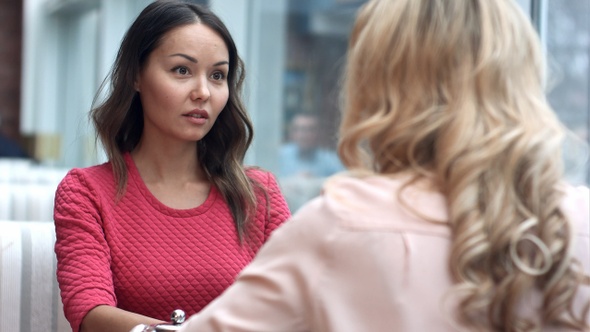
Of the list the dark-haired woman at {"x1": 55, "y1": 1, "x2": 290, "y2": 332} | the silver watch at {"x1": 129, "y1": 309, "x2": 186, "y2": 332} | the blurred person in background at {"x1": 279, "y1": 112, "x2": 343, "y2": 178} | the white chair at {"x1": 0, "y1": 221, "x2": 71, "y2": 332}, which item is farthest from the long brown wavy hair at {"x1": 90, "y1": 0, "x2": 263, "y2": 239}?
the blurred person in background at {"x1": 279, "y1": 112, "x2": 343, "y2": 178}

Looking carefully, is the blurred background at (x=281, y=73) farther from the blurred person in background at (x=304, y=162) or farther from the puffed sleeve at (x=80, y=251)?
the puffed sleeve at (x=80, y=251)

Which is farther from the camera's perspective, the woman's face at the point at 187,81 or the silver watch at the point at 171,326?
the woman's face at the point at 187,81

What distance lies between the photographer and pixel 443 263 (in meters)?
0.97

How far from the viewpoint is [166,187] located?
1.79 metres

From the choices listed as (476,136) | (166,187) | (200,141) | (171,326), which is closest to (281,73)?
(200,141)

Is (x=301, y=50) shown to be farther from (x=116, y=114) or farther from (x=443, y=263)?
(x=443, y=263)

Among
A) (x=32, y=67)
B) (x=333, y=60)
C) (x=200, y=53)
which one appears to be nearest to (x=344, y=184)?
(x=200, y=53)

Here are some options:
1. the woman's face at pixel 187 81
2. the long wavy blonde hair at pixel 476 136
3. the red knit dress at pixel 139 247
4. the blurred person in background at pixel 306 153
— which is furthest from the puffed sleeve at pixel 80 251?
the blurred person in background at pixel 306 153

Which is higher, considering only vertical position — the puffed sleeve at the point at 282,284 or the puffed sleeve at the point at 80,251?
the puffed sleeve at the point at 282,284

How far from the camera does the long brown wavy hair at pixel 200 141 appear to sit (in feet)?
5.79

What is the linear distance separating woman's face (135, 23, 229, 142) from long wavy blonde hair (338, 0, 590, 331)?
68 centimetres

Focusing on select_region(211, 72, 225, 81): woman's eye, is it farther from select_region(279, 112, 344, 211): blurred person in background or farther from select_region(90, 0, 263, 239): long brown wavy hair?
select_region(279, 112, 344, 211): blurred person in background

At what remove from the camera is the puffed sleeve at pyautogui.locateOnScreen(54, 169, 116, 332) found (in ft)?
5.08

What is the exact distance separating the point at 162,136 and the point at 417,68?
0.87 meters
